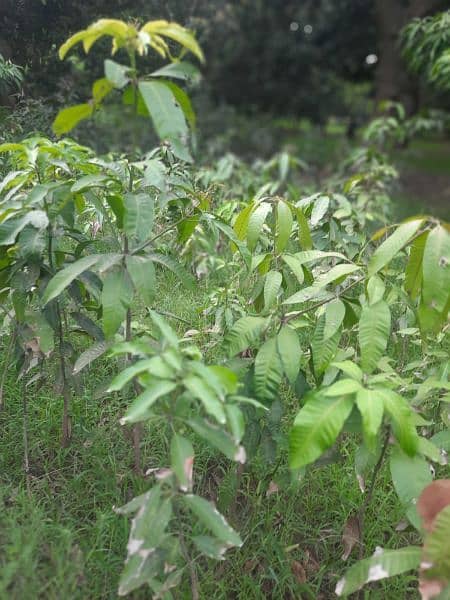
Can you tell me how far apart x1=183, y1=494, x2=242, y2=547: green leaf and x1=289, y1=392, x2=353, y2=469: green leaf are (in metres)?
0.20

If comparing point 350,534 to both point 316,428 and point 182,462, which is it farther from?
point 182,462

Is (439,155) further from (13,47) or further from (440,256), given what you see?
(440,256)

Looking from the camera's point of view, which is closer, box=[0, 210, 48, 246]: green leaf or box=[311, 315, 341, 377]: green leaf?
box=[0, 210, 48, 246]: green leaf

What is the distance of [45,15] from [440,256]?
2.84m

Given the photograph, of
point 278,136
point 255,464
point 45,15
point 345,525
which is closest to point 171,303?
point 255,464

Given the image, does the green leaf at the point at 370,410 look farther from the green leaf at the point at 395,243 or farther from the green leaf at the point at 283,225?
the green leaf at the point at 283,225

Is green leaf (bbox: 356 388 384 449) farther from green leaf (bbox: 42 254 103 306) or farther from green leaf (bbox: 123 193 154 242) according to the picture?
green leaf (bbox: 42 254 103 306)

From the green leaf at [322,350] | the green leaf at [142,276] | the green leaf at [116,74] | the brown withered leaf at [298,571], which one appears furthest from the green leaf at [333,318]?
the green leaf at [116,74]

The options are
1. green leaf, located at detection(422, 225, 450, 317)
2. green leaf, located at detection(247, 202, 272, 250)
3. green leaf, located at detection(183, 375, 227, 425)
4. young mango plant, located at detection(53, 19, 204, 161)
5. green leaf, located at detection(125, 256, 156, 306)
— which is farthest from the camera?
green leaf, located at detection(247, 202, 272, 250)

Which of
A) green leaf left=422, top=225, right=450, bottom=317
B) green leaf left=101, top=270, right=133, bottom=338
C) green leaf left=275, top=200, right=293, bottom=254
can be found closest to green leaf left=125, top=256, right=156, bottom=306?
green leaf left=101, top=270, right=133, bottom=338

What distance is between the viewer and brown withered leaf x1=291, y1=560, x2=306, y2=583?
1934mm

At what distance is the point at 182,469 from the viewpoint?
148 centimetres

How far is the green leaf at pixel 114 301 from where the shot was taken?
1.69 m

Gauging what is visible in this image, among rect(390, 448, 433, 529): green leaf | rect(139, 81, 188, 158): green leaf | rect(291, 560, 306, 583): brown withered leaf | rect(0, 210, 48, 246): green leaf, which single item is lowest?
rect(291, 560, 306, 583): brown withered leaf
